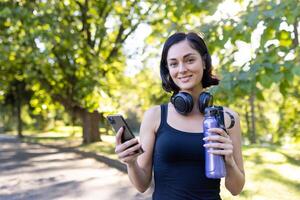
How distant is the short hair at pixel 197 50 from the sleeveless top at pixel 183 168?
0.34 meters

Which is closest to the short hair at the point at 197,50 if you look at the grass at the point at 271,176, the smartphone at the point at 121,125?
the smartphone at the point at 121,125

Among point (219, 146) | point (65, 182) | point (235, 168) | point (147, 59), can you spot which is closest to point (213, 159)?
point (219, 146)

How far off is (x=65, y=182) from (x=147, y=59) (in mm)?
10812

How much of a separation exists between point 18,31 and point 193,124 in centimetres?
1528

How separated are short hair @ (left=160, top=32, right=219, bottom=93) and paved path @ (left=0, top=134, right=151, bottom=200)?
5.36m

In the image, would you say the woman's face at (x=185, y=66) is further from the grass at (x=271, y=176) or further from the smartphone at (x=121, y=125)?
the grass at (x=271, y=176)

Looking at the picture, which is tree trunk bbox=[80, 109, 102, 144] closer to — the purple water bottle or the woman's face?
the woman's face

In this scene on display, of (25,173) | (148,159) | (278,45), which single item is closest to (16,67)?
(25,173)

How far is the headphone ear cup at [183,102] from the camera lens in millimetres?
2143

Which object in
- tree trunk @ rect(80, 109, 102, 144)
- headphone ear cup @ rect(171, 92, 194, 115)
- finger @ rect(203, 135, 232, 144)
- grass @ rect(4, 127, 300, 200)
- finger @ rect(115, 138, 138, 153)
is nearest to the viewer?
finger @ rect(203, 135, 232, 144)

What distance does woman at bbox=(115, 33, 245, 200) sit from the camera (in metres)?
2.06

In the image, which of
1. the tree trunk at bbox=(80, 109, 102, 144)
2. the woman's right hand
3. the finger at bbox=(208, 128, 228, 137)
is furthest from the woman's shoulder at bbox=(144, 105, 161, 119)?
the tree trunk at bbox=(80, 109, 102, 144)

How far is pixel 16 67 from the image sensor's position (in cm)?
1862

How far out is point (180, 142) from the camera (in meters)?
2.07
